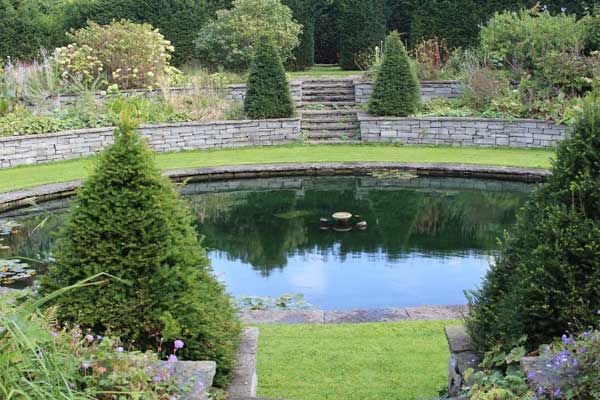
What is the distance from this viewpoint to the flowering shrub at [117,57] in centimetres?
1597

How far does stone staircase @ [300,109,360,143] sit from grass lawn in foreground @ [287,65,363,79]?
3539mm

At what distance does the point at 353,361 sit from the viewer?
15.5 feet

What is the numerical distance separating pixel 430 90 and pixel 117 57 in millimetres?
6732

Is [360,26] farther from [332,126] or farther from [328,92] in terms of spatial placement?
[332,126]

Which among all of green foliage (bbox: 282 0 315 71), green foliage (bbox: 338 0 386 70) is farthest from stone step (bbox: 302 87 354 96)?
green foliage (bbox: 282 0 315 71)

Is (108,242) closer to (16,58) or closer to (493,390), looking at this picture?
(493,390)

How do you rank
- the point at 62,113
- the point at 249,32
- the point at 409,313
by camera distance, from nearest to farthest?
the point at 409,313 < the point at 62,113 < the point at 249,32

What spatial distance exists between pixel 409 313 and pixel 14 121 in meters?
9.27

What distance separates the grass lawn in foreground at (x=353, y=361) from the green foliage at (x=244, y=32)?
1297cm

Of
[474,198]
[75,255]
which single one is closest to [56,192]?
[474,198]

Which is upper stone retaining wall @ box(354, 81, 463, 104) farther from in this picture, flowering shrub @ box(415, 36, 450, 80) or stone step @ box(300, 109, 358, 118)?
stone step @ box(300, 109, 358, 118)

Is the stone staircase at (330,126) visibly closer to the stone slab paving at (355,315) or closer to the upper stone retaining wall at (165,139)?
the upper stone retaining wall at (165,139)

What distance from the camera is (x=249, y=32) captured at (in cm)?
1748

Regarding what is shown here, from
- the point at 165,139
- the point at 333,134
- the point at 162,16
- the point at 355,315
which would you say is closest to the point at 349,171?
the point at 333,134
